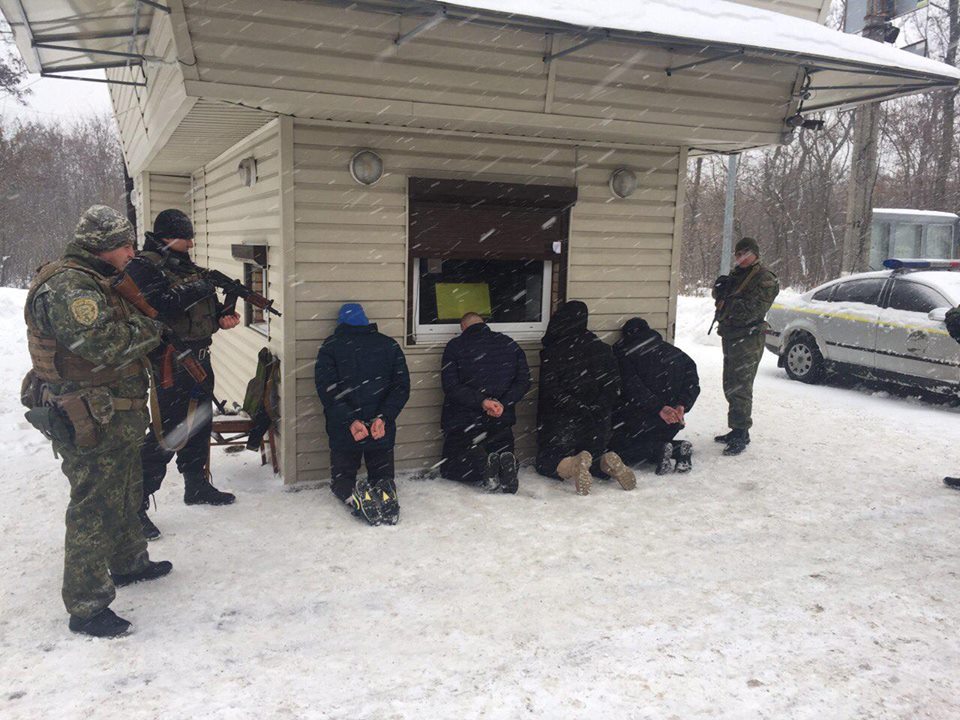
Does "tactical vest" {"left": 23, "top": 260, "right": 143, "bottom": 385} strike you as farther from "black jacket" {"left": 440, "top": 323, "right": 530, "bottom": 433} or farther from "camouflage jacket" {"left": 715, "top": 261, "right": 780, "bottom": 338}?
"camouflage jacket" {"left": 715, "top": 261, "right": 780, "bottom": 338}

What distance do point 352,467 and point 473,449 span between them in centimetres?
98

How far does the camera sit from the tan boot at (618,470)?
18.8 ft

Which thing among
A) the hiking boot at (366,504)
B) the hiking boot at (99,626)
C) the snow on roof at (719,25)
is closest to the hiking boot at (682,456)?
the hiking boot at (366,504)

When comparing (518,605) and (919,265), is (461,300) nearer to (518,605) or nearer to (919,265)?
(518,605)

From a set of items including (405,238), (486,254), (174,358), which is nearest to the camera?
(174,358)

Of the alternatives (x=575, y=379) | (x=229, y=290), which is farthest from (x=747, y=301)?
(x=229, y=290)

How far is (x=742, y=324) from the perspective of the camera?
6777 millimetres

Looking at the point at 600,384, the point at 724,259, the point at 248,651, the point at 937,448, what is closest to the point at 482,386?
the point at 600,384

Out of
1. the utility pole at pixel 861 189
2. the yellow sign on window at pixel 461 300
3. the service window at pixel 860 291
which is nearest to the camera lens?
the yellow sign on window at pixel 461 300

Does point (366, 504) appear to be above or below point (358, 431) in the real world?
below

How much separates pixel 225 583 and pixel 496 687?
1747 millimetres

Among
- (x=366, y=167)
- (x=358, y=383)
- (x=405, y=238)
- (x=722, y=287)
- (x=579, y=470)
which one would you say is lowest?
(x=579, y=470)

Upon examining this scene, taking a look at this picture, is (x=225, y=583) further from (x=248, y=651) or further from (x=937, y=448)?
(x=937, y=448)

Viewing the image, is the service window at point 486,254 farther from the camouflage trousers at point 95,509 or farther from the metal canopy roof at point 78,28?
the camouflage trousers at point 95,509
